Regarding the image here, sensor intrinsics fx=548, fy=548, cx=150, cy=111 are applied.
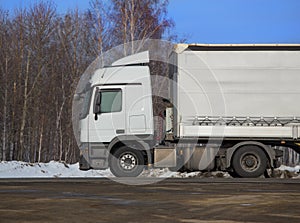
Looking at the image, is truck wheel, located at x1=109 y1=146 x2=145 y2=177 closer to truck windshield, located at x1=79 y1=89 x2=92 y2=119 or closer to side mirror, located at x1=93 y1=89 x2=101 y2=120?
side mirror, located at x1=93 y1=89 x2=101 y2=120

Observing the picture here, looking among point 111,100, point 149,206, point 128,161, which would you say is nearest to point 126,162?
point 128,161

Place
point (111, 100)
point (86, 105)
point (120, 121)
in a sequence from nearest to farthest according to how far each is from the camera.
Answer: point (120, 121) < point (111, 100) < point (86, 105)

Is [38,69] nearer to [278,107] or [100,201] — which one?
[278,107]

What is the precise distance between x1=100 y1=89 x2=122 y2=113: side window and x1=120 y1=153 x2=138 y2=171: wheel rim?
1366 mm

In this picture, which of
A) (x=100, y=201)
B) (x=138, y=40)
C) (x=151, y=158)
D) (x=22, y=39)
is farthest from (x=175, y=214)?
(x=22, y=39)

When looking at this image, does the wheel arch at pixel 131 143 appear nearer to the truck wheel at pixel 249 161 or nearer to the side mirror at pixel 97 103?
the side mirror at pixel 97 103

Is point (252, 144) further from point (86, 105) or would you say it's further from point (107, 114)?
point (86, 105)

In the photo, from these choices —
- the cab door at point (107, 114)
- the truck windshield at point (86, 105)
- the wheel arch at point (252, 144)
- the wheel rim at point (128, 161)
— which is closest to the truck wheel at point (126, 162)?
the wheel rim at point (128, 161)

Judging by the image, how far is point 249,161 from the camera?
15.8 meters

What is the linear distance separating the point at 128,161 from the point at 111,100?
Result: 1.84m

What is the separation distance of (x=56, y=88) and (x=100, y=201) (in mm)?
28794

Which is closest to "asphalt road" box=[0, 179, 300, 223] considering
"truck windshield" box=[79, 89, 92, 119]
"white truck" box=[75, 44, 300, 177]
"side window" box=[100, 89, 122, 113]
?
"white truck" box=[75, 44, 300, 177]

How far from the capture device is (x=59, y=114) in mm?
34719

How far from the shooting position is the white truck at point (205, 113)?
50.9 feet
